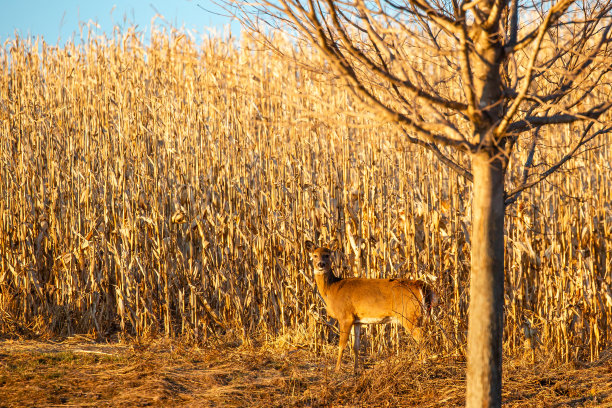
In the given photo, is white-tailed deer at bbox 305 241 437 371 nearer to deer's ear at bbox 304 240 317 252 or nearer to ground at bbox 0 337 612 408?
ground at bbox 0 337 612 408

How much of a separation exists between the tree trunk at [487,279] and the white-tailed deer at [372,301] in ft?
6.84

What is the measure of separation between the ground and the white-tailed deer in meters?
0.33

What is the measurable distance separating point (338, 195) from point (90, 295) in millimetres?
2902

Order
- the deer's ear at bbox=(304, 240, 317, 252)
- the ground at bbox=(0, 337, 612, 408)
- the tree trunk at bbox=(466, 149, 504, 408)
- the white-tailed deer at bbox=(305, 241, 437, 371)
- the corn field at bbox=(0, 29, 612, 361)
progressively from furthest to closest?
the deer's ear at bbox=(304, 240, 317, 252) → the corn field at bbox=(0, 29, 612, 361) → the white-tailed deer at bbox=(305, 241, 437, 371) → the ground at bbox=(0, 337, 612, 408) → the tree trunk at bbox=(466, 149, 504, 408)

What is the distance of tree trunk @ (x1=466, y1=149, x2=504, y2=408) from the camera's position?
114 inches

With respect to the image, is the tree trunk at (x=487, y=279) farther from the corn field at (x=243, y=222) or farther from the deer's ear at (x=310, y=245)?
the deer's ear at (x=310, y=245)

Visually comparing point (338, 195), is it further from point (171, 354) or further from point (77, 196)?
point (77, 196)

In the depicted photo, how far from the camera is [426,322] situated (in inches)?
207

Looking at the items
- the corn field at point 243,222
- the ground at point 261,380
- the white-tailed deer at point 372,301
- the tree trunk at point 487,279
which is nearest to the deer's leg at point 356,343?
the white-tailed deer at point 372,301

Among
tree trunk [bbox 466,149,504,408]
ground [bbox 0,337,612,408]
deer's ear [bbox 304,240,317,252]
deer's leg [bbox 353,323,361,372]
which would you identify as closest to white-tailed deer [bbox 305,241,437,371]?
deer's leg [bbox 353,323,361,372]

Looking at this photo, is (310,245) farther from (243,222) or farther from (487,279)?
(487,279)

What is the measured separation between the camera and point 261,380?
17.0ft

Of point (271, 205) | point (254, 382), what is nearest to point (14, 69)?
point (271, 205)

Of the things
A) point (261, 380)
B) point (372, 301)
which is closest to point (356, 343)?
point (372, 301)
